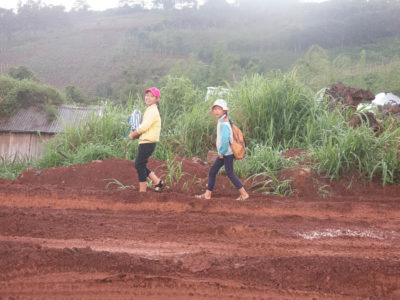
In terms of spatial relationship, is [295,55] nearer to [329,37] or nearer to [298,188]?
[329,37]

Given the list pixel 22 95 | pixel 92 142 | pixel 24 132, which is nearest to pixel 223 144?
pixel 92 142

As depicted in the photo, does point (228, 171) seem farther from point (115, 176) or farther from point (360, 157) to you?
point (360, 157)

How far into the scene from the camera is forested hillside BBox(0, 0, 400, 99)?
43.4 m

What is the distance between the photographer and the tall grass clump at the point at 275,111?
7.57 m

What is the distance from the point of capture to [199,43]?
7750 centimetres

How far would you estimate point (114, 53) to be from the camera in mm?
66562

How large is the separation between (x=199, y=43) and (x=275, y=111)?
73.2m

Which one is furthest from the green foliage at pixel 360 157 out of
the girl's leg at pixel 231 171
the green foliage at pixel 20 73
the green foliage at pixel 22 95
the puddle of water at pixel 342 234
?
the green foliage at pixel 20 73

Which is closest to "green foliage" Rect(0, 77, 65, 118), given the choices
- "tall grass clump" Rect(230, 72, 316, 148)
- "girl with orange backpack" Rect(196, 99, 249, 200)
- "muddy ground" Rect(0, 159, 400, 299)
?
"tall grass clump" Rect(230, 72, 316, 148)

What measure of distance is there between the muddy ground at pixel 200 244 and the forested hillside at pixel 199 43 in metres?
31.7

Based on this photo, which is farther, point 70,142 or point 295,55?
point 295,55

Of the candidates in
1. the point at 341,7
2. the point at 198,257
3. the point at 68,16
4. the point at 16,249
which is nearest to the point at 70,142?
the point at 16,249

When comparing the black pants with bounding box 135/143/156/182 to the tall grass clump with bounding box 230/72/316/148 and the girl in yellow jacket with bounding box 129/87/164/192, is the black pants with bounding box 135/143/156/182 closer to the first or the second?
the girl in yellow jacket with bounding box 129/87/164/192

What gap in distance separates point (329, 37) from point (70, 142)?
2635 inches
